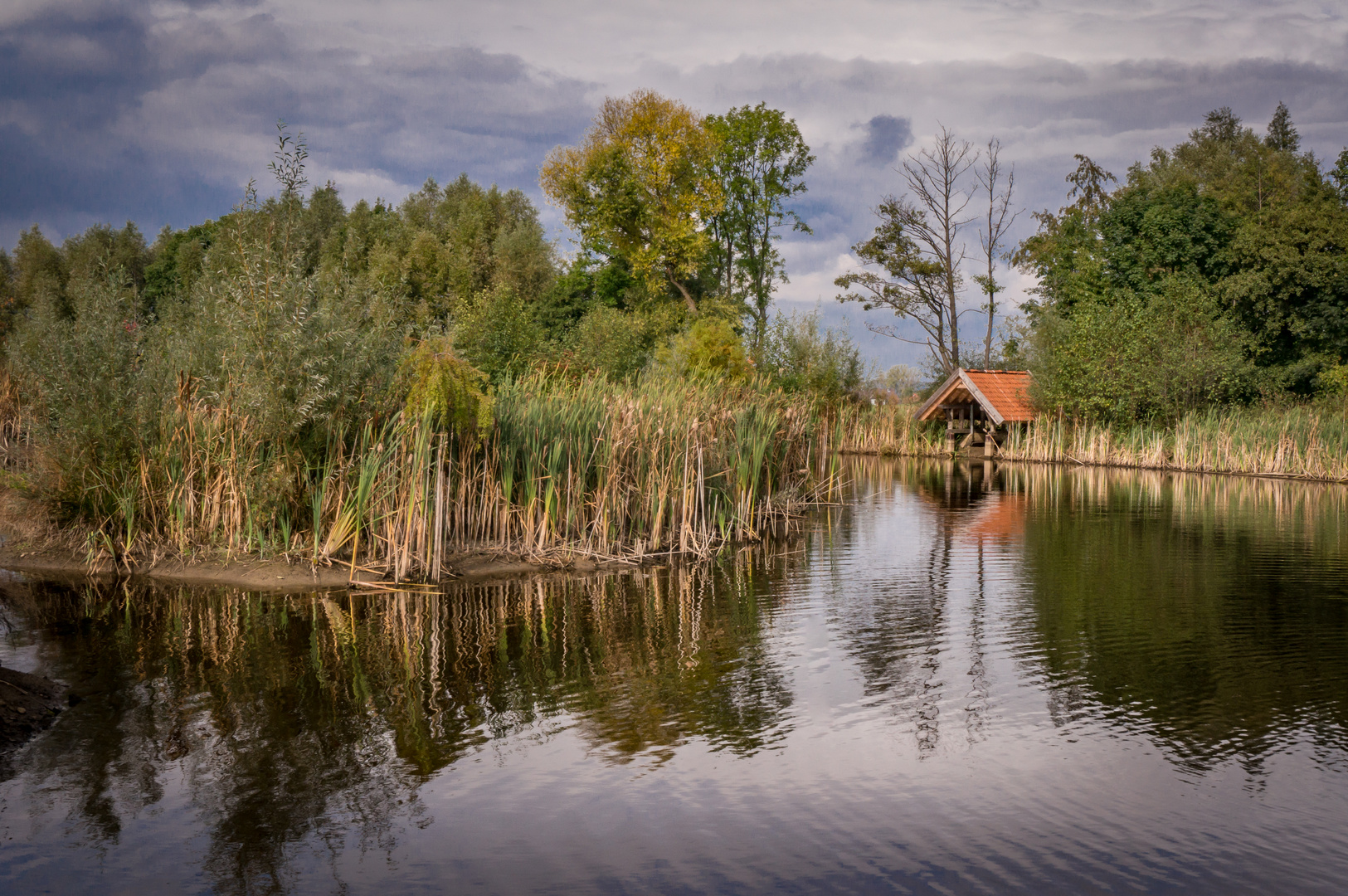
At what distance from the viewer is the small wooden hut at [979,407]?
40.6 metres

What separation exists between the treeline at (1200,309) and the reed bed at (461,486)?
2700cm

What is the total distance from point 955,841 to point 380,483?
8170mm

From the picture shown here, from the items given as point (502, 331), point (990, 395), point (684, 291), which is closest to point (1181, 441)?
point (990, 395)

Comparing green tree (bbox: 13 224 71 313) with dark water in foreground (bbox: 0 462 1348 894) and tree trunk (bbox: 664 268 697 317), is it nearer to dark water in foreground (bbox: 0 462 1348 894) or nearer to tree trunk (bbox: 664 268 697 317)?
tree trunk (bbox: 664 268 697 317)

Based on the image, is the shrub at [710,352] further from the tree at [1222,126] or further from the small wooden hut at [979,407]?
the tree at [1222,126]

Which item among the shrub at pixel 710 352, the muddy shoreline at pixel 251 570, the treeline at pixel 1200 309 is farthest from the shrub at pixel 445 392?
the treeline at pixel 1200 309

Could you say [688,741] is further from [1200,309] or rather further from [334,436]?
[1200,309]

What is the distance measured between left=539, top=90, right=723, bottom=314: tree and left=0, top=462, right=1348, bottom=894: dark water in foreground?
42.8 meters

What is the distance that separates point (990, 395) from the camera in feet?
134

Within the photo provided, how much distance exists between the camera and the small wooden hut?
133 feet

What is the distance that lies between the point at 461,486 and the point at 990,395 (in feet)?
107

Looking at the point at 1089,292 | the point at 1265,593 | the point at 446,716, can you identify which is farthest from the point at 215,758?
the point at 1089,292

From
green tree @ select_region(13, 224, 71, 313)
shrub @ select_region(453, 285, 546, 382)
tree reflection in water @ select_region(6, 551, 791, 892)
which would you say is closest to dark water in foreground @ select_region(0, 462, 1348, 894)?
tree reflection in water @ select_region(6, 551, 791, 892)

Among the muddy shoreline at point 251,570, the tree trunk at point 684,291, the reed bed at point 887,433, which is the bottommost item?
the muddy shoreline at point 251,570
